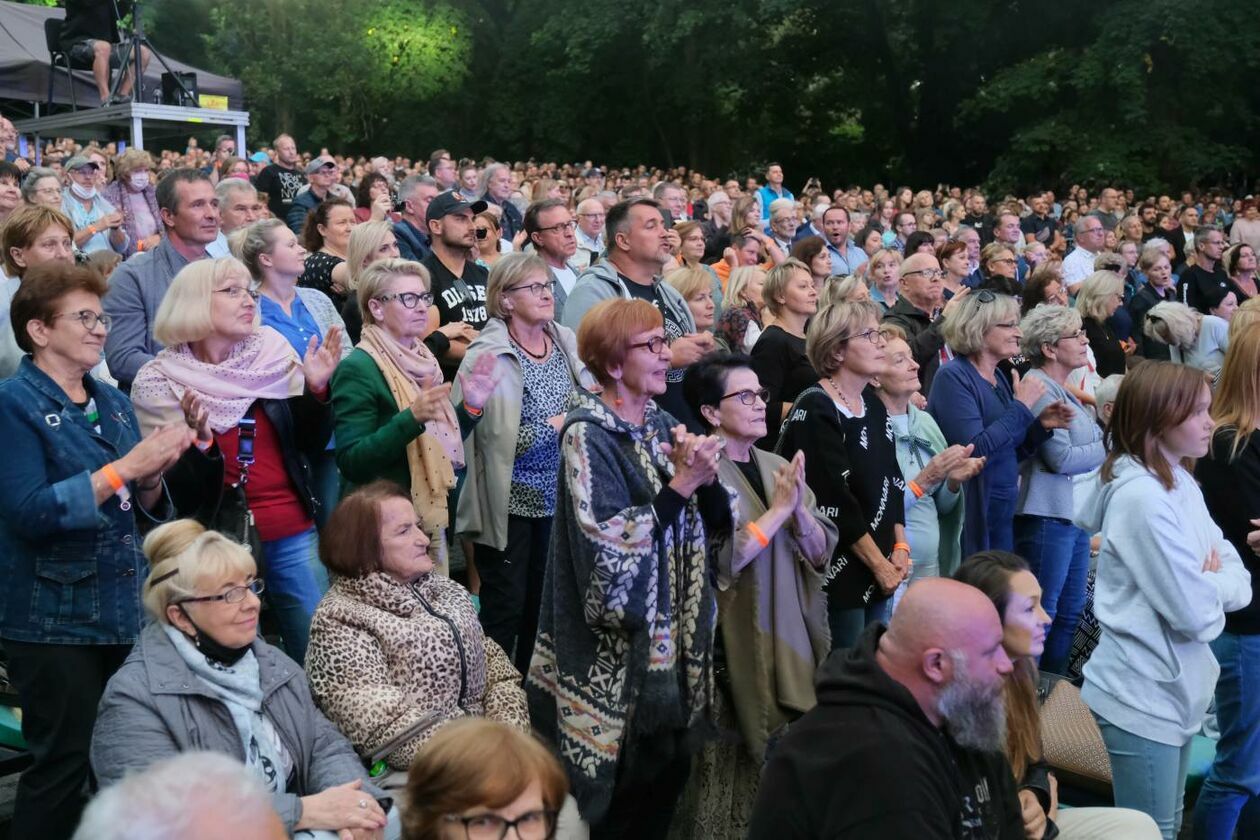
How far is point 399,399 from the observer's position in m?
4.81

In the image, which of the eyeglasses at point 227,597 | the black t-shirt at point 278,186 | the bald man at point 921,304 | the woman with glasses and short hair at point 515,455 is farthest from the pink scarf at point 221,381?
the black t-shirt at point 278,186

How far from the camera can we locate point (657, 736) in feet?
12.9

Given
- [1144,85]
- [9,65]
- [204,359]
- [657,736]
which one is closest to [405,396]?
[204,359]

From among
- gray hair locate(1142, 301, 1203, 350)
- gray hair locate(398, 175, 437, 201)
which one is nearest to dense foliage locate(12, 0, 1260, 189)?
gray hair locate(1142, 301, 1203, 350)

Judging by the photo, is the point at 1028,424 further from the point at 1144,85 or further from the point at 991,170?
the point at 991,170

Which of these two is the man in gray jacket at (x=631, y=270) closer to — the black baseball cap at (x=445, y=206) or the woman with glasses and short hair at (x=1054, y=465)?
the black baseball cap at (x=445, y=206)

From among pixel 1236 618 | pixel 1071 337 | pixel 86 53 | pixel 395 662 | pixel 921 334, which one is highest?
pixel 86 53

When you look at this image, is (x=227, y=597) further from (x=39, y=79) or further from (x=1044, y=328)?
(x=39, y=79)

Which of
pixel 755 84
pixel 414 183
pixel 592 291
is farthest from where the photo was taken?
pixel 755 84

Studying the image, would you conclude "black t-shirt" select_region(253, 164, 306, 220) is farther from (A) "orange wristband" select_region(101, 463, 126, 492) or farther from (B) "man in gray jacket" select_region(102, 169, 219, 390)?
(A) "orange wristband" select_region(101, 463, 126, 492)

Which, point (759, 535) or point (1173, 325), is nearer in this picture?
point (759, 535)

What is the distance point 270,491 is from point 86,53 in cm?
1372

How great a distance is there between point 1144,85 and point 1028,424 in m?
22.4

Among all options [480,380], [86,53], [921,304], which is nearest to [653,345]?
[480,380]
